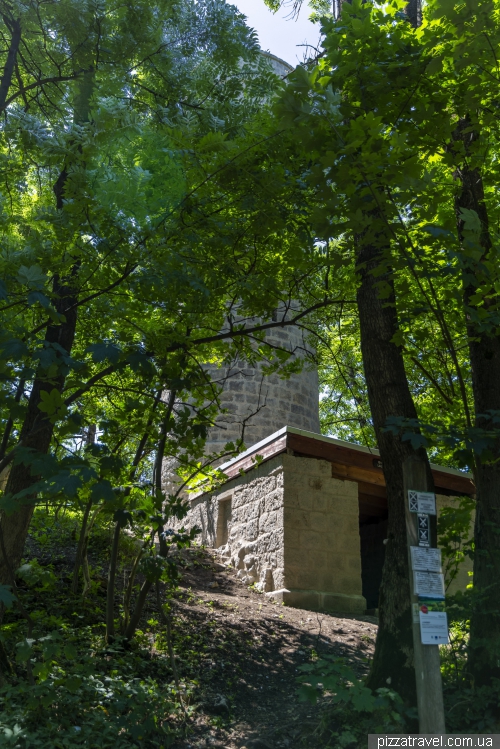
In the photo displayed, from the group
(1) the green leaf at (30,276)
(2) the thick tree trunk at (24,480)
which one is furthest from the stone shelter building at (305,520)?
(1) the green leaf at (30,276)

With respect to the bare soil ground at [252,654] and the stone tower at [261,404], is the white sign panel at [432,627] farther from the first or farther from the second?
the stone tower at [261,404]

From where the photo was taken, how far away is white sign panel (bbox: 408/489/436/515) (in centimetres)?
304

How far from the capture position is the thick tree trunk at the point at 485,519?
3.53 m

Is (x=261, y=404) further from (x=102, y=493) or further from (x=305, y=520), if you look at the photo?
(x=102, y=493)

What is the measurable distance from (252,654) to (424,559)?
2.92 m

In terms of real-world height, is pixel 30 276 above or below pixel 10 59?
below

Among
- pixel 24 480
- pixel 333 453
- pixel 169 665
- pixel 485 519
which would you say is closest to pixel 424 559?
pixel 485 519

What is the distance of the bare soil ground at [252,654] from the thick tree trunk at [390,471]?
0.58 meters

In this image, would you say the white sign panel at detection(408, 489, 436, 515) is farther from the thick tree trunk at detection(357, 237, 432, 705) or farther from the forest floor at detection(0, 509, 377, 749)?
the forest floor at detection(0, 509, 377, 749)

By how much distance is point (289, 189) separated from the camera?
4574 millimetres

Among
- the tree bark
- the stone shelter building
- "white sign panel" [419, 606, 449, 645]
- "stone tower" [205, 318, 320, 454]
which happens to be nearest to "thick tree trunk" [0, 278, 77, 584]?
the tree bark

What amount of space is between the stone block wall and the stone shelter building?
0.01 meters

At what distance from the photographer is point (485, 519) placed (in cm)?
384

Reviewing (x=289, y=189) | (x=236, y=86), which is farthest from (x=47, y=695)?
(x=236, y=86)
